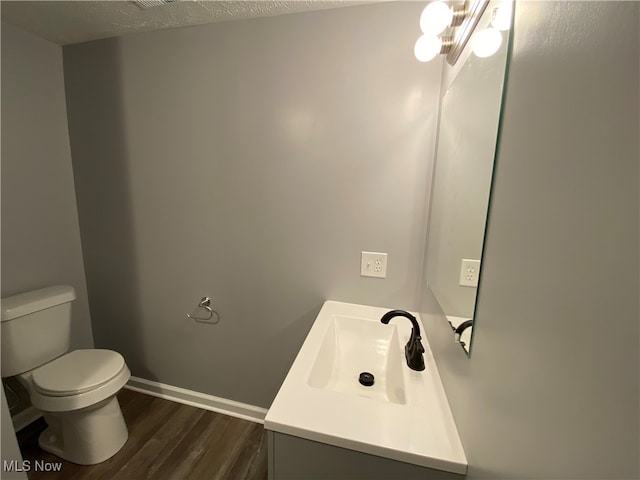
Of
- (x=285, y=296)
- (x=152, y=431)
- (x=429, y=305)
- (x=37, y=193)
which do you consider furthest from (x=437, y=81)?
(x=152, y=431)

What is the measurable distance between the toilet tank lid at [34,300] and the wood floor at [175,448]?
809mm

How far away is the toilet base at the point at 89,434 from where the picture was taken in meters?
1.40

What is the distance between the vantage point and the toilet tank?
1394 mm

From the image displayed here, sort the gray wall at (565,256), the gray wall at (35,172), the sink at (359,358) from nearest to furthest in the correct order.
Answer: the gray wall at (565,256), the sink at (359,358), the gray wall at (35,172)

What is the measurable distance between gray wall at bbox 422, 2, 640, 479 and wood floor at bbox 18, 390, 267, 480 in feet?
4.59

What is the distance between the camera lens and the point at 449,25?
946mm

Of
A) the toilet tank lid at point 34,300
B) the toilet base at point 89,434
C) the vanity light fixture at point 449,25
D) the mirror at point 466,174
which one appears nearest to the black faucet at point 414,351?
the mirror at point 466,174

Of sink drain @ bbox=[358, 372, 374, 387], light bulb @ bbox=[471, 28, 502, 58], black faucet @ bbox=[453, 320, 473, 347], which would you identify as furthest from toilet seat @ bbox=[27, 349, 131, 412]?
light bulb @ bbox=[471, 28, 502, 58]

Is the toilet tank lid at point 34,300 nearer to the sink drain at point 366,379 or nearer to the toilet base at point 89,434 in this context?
the toilet base at point 89,434

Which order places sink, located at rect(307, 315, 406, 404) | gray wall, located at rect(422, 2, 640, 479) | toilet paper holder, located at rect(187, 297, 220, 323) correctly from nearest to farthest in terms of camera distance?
gray wall, located at rect(422, 2, 640, 479), sink, located at rect(307, 315, 406, 404), toilet paper holder, located at rect(187, 297, 220, 323)

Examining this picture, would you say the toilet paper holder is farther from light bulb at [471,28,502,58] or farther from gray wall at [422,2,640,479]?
light bulb at [471,28,502,58]

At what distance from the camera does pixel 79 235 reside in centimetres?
189

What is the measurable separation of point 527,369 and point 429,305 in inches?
31.6

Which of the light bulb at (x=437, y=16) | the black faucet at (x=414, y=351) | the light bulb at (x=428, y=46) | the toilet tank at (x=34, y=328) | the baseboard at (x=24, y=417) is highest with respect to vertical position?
the light bulb at (x=437, y=16)
